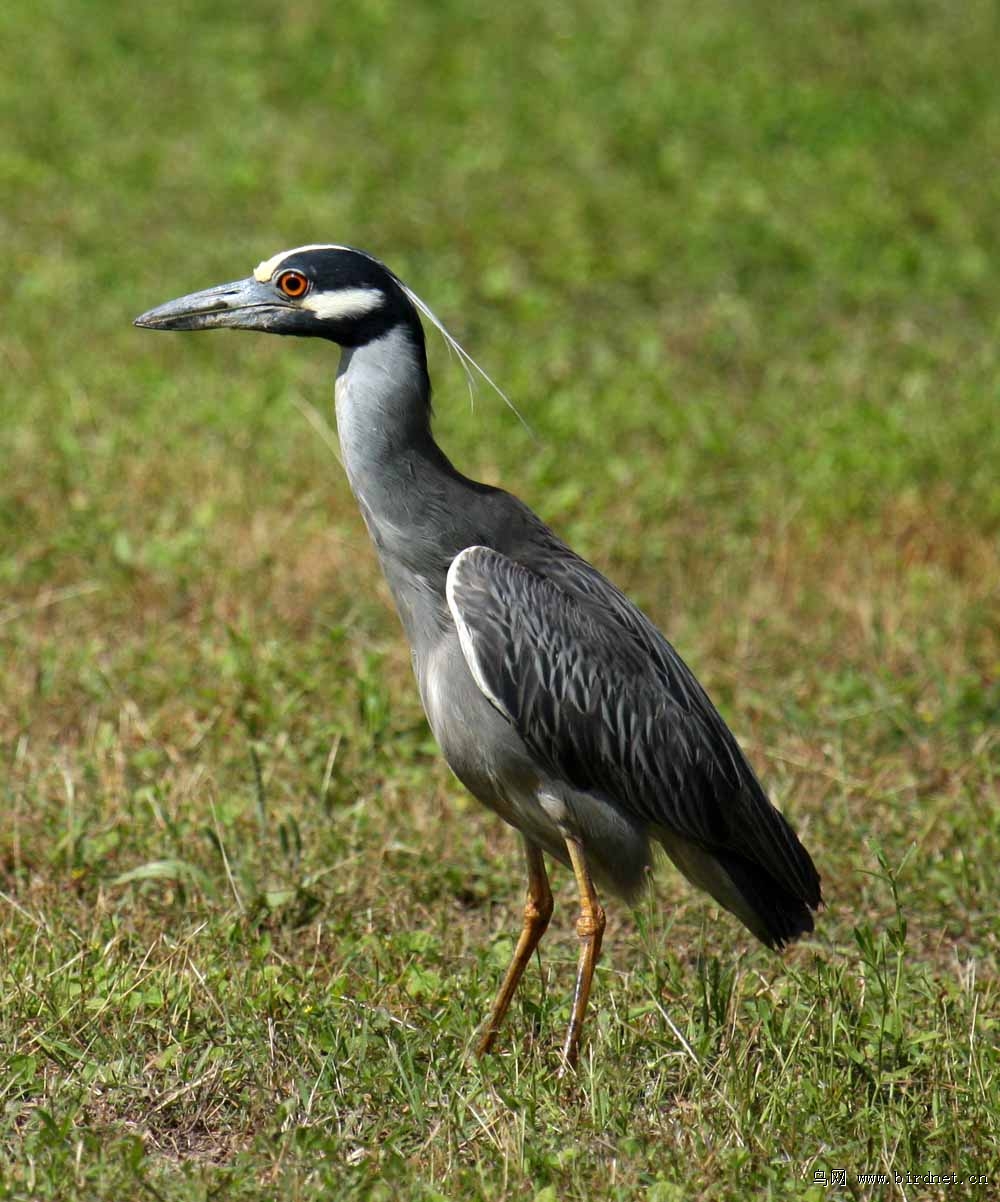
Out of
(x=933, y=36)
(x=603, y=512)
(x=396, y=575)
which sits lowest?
(x=603, y=512)

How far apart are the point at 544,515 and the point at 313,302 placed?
3.15m

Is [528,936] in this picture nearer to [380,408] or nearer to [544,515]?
[380,408]

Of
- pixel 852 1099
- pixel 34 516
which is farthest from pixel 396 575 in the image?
pixel 34 516

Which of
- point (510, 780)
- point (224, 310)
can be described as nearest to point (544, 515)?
point (224, 310)

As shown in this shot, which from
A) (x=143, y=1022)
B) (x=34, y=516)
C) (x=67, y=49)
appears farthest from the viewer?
(x=67, y=49)

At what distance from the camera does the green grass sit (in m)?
3.94

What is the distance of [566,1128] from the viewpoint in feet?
12.6

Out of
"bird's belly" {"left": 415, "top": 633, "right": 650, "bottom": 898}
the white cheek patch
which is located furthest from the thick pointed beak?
"bird's belly" {"left": 415, "top": 633, "right": 650, "bottom": 898}

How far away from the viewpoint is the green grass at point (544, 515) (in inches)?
155

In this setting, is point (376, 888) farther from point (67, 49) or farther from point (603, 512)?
point (67, 49)

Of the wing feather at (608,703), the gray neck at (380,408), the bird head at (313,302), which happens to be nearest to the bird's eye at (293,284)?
the bird head at (313,302)

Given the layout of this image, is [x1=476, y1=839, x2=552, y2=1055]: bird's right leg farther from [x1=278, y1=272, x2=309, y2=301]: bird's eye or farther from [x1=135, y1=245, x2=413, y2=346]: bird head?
[x1=278, y1=272, x2=309, y2=301]: bird's eye

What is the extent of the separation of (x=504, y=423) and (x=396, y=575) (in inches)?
159

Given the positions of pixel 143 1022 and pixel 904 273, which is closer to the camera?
pixel 143 1022
